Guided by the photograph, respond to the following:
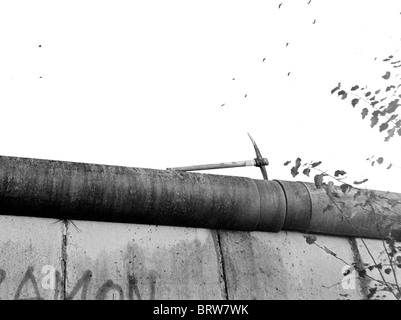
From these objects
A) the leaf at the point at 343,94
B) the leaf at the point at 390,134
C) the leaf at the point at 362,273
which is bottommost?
the leaf at the point at 362,273

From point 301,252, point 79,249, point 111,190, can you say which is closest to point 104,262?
point 79,249

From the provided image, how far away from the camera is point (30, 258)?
454cm

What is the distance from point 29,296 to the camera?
14.5 ft

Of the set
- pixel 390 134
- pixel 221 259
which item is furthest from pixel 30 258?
pixel 390 134

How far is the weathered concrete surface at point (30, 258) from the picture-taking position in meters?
4.41

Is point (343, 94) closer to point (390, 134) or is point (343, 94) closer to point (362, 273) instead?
point (390, 134)

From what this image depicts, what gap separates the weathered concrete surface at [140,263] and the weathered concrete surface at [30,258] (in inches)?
4.4

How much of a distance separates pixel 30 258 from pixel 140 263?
0.86 m

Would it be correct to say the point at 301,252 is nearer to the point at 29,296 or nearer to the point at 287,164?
the point at 287,164

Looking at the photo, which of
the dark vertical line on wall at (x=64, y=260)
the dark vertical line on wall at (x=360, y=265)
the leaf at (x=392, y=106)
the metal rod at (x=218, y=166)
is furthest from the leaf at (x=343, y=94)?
the metal rod at (x=218, y=166)

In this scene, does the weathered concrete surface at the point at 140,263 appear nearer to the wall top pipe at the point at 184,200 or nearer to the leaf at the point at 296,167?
the wall top pipe at the point at 184,200

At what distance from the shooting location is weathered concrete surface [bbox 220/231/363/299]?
5.10 m

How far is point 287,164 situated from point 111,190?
1494 mm

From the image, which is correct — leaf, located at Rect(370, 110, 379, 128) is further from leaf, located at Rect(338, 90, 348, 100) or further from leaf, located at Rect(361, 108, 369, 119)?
leaf, located at Rect(338, 90, 348, 100)
